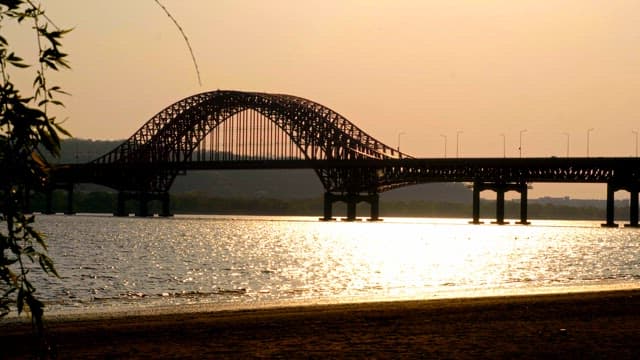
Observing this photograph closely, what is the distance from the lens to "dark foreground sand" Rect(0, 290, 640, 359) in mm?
24266

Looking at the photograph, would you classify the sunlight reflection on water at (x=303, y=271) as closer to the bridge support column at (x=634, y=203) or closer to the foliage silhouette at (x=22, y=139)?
the foliage silhouette at (x=22, y=139)

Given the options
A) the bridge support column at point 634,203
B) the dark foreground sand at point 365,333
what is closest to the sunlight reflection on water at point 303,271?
the dark foreground sand at point 365,333

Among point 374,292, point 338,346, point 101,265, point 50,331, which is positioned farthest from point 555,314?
point 101,265

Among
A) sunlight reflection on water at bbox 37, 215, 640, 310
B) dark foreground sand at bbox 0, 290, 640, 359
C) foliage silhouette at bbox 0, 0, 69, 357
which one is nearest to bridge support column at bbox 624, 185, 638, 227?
sunlight reflection on water at bbox 37, 215, 640, 310

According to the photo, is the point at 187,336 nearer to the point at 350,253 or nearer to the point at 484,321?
the point at 484,321

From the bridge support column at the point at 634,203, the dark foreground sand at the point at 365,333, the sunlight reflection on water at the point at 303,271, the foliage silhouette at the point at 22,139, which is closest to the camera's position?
the foliage silhouette at the point at 22,139

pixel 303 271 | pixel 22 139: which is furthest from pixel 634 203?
pixel 22 139

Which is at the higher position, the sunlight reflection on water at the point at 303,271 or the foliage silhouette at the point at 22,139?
the foliage silhouette at the point at 22,139

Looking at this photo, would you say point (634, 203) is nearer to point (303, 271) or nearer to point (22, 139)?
point (303, 271)

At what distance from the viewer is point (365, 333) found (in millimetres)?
28734

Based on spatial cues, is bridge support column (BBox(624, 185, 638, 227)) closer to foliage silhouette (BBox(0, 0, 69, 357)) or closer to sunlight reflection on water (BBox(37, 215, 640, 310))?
sunlight reflection on water (BBox(37, 215, 640, 310))

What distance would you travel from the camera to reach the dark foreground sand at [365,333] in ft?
79.6

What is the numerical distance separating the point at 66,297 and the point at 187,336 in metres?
21.5

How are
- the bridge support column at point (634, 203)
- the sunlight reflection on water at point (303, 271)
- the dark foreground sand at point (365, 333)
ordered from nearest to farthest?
1. the dark foreground sand at point (365, 333)
2. the sunlight reflection on water at point (303, 271)
3. the bridge support column at point (634, 203)
